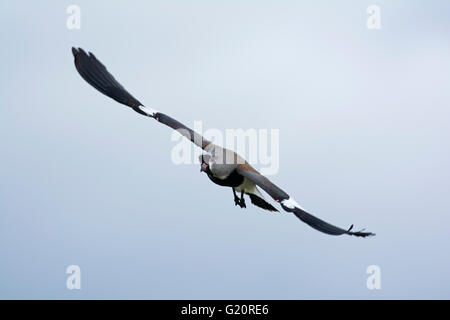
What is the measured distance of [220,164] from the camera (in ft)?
31.9

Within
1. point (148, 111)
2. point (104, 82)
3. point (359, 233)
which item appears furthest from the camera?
point (104, 82)

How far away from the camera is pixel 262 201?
10.9 m

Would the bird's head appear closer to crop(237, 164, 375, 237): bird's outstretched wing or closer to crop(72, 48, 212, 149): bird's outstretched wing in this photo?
crop(237, 164, 375, 237): bird's outstretched wing

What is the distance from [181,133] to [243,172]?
126cm

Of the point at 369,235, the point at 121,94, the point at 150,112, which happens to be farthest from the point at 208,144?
the point at 369,235

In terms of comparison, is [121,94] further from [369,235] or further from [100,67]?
[369,235]

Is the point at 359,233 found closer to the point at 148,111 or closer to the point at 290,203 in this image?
the point at 290,203

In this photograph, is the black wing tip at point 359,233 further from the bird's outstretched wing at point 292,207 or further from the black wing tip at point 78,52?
the black wing tip at point 78,52

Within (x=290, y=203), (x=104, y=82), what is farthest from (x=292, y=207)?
(x=104, y=82)

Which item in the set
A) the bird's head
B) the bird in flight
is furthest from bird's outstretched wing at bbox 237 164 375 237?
the bird's head

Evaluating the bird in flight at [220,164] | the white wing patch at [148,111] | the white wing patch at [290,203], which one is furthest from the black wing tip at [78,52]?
the white wing patch at [290,203]

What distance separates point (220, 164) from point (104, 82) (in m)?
2.83

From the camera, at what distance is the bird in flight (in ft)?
29.3

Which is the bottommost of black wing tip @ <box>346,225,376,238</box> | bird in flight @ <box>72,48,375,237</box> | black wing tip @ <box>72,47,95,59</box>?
black wing tip @ <box>346,225,376,238</box>
